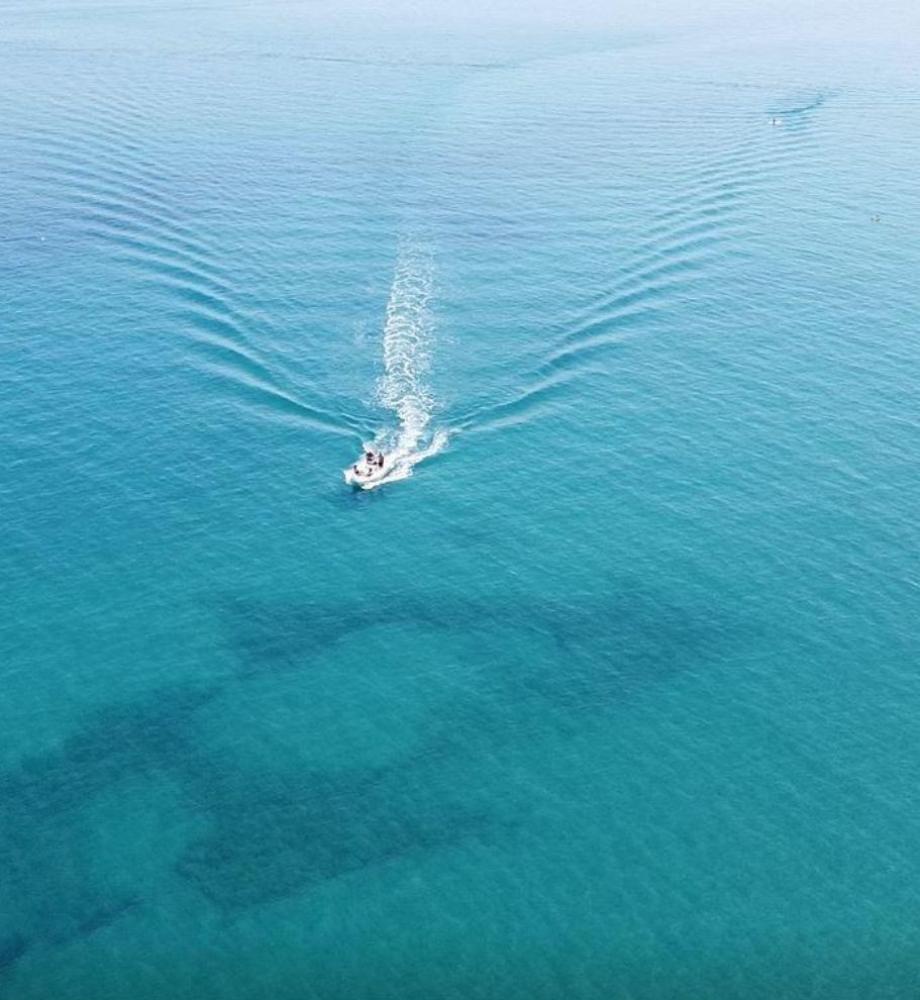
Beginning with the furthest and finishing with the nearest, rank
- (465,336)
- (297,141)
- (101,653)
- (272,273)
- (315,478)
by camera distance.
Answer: (297,141), (272,273), (465,336), (315,478), (101,653)

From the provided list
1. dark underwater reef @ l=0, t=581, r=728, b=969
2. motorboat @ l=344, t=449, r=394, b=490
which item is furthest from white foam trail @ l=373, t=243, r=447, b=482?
dark underwater reef @ l=0, t=581, r=728, b=969

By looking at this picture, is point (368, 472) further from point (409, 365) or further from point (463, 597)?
point (409, 365)

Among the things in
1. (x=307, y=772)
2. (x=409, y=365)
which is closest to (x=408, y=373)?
(x=409, y=365)

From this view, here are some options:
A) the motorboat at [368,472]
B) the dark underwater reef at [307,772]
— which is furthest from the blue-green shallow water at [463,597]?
the motorboat at [368,472]

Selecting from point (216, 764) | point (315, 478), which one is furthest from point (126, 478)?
point (216, 764)

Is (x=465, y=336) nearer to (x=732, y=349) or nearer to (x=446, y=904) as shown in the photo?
(x=732, y=349)

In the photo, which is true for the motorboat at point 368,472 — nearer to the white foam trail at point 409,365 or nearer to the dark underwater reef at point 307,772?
the white foam trail at point 409,365

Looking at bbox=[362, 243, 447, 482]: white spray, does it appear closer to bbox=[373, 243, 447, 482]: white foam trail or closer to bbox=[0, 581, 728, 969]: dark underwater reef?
bbox=[373, 243, 447, 482]: white foam trail
